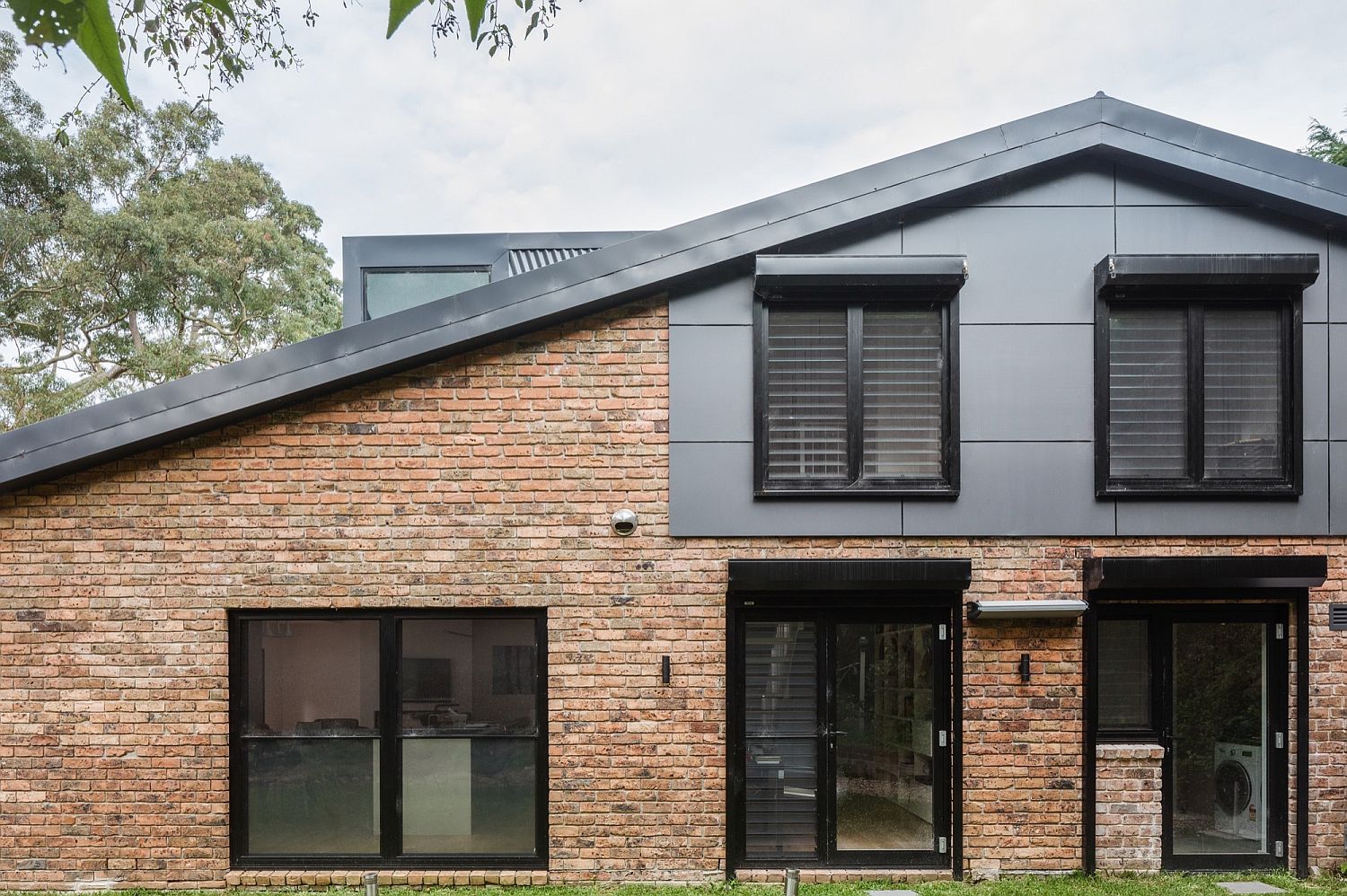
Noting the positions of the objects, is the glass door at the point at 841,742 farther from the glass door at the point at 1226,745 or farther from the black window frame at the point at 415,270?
the black window frame at the point at 415,270

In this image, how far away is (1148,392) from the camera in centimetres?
664

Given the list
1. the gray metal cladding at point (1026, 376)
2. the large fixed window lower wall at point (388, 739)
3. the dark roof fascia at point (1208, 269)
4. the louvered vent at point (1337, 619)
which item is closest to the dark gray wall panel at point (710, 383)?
the gray metal cladding at point (1026, 376)

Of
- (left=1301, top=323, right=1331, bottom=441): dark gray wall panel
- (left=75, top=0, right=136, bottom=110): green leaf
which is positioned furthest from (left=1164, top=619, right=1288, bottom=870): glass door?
(left=75, top=0, right=136, bottom=110): green leaf

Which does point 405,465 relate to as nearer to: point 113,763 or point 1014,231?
point 113,763

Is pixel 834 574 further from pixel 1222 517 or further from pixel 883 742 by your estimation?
pixel 1222 517

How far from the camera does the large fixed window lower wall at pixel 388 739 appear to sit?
6430mm

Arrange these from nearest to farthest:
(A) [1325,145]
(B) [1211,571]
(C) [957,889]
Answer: (C) [957,889] → (B) [1211,571] → (A) [1325,145]

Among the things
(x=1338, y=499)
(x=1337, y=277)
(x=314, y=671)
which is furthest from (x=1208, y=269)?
(x=314, y=671)

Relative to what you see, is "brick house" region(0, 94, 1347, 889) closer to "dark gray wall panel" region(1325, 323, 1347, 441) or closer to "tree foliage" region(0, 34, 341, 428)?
"dark gray wall panel" region(1325, 323, 1347, 441)

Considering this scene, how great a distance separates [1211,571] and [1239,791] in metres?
1.93

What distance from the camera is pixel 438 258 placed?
443 inches

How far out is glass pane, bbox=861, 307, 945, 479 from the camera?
6605 millimetres

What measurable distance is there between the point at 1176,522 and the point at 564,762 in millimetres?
5306

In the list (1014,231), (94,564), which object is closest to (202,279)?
(94,564)
